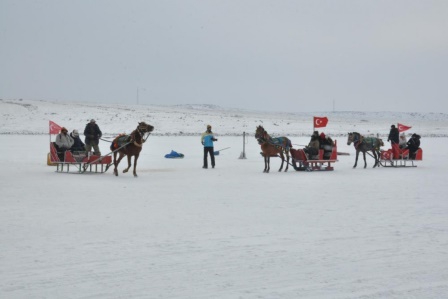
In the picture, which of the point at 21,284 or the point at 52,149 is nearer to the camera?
the point at 21,284

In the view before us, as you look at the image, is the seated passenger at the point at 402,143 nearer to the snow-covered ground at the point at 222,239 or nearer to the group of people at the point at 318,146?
the group of people at the point at 318,146

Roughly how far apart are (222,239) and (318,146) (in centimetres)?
1461

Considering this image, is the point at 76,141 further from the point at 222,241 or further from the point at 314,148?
the point at 222,241

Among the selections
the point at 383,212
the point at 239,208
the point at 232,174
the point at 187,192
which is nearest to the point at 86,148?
the point at 232,174

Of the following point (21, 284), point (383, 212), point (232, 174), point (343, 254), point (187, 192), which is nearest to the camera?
point (21, 284)

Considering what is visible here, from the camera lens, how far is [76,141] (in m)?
22.6

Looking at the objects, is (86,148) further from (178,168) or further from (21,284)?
(21,284)

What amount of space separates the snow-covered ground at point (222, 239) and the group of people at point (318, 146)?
495cm

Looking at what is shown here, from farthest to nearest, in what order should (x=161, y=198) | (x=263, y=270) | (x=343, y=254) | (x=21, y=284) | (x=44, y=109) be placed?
(x=44, y=109) → (x=161, y=198) → (x=343, y=254) → (x=263, y=270) → (x=21, y=284)

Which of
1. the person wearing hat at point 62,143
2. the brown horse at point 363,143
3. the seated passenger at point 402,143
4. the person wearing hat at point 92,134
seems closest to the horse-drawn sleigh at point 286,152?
the brown horse at point 363,143

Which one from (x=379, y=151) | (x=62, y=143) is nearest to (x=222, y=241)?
(x=62, y=143)

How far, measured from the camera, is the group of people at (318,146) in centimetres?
2312

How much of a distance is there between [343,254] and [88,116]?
293 feet

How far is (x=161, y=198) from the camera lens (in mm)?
14016
